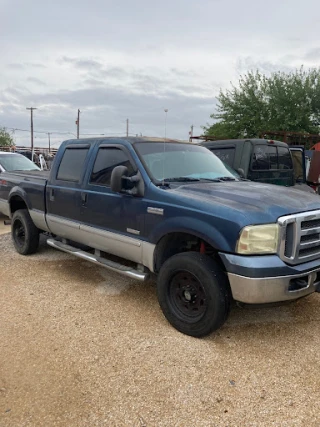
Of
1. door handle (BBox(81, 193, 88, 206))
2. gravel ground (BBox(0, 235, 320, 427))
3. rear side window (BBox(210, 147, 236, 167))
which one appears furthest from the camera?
rear side window (BBox(210, 147, 236, 167))

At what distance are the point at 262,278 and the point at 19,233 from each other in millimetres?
4602

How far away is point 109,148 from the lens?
14.8 feet

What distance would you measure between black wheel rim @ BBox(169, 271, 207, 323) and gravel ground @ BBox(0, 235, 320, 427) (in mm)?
227

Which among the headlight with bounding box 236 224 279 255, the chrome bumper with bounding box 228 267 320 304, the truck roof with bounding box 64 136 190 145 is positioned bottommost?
the chrome bumper with bounding box 228 267 320 304

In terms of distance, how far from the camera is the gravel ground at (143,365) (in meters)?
2.48

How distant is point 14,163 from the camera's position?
33.4ft

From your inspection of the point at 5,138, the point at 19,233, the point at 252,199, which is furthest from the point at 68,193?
the point at 5,138

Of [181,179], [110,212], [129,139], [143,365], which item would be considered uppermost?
[129,139]

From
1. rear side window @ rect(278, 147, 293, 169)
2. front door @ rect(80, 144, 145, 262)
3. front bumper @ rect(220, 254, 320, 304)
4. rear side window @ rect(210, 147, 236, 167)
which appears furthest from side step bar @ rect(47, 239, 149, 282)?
rear side window @ rect(278, 147, 293, 169)

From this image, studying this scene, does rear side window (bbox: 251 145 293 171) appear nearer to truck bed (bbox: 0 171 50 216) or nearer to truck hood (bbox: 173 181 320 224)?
truck hood (bbox: 173 181 320 224)

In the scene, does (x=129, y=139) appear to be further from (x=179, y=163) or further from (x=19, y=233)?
(x=19, y=233)

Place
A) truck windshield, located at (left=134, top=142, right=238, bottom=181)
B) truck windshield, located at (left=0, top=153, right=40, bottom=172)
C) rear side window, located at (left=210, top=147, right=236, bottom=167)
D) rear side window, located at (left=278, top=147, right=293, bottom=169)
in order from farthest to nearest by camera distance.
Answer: truck windshield, located at (left=0, top=153, right=40, bottom=172) < rear side window, located at (left=278, top=147, right=293, bottom=169) < rear side window, located at (left=210, top=147, right=236, bottom=167) < truck windshield, located at (left=134, top=142, right=238, bottom=181)

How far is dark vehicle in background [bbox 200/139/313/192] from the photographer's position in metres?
6.88

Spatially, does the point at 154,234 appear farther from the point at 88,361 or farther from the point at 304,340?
the point at 304,340
